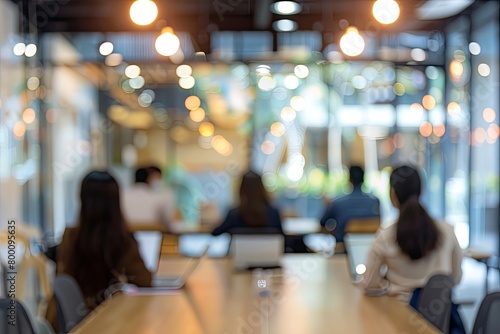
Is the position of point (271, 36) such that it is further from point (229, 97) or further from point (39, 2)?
point (39, 2)

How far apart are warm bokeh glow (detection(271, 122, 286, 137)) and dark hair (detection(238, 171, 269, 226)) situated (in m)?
3.22

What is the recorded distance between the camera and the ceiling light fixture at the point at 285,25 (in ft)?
22.4

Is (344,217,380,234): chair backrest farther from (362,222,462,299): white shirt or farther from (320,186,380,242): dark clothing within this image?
(362,222,462,299): white shirt

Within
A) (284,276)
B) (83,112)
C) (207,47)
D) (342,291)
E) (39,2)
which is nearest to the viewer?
(342,291)

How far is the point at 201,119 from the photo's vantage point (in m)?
8.11

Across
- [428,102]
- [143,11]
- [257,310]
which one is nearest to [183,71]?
[428,102]

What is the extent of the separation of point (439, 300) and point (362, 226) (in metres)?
2.57

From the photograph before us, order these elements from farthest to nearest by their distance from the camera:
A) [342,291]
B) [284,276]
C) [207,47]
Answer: [207,47] < [284,276] < [342,291]

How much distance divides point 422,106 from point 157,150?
3.49 metres

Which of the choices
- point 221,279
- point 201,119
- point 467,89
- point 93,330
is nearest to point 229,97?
point 201,119

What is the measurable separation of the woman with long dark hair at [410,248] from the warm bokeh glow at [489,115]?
12.4 feet

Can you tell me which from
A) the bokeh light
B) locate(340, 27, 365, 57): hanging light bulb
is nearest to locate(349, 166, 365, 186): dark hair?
locate(340, 27, 365, 57): hanging light bulb

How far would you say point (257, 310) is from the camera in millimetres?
2305

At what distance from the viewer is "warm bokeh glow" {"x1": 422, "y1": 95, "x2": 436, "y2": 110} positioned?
296 inches
